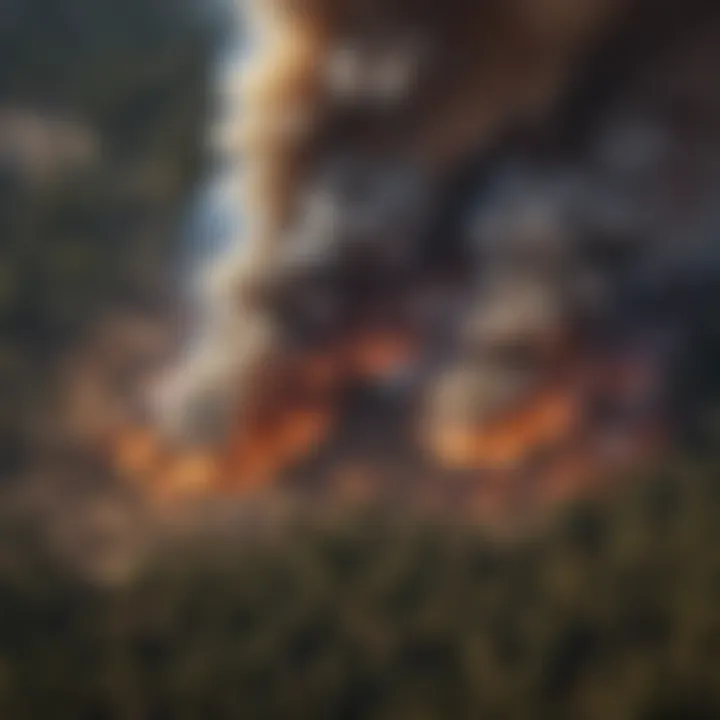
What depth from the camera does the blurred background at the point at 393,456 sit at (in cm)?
86

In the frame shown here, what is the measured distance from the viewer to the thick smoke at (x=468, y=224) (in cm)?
95

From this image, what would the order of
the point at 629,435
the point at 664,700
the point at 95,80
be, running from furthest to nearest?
the point at 95,80, the point at 629,435, the point at 664,700

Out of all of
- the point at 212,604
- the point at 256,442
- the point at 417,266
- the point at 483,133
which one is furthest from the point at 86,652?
the point at 483,133

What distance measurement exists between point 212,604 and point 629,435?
0.32 meters

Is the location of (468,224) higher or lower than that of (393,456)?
higher

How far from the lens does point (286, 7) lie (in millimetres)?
963

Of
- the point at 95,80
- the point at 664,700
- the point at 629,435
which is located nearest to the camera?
the point at 664,700

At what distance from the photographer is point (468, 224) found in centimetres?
100

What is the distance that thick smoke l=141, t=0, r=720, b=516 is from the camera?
37.2 inches

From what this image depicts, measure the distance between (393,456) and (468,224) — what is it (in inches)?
7.8

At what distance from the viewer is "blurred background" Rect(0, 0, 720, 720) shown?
0.86 meters

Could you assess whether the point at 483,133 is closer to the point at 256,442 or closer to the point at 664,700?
the point at 256,442

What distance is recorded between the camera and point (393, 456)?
0.93 meters

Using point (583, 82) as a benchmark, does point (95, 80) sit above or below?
above
